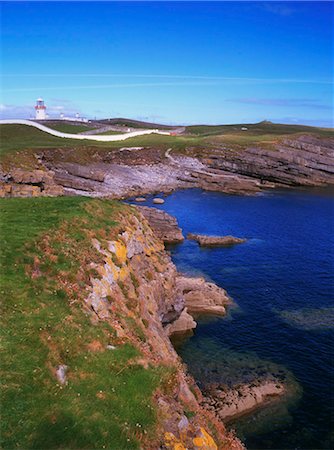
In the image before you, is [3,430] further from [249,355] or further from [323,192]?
[323,192]

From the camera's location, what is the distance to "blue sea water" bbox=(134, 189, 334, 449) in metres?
28.4

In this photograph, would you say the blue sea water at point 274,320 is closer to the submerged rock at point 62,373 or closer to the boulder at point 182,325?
the boulder at point 182,325

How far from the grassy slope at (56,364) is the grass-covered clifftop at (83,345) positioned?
0.14 feet

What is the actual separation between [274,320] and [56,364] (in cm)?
3088

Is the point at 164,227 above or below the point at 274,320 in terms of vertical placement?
above

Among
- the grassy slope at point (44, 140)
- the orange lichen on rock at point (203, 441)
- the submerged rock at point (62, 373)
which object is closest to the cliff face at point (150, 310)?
the orange lichen on rock at point (203, 441)

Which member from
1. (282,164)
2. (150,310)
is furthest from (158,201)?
(150,310)

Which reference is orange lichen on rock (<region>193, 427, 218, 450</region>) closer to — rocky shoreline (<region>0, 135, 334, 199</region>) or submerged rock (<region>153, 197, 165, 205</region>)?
submerged rock (<region>153, 197, 165, 205</region>)

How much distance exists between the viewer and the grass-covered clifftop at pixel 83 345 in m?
14.6

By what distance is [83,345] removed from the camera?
18672 mm

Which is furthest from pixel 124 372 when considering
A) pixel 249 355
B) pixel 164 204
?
pixel 164 204

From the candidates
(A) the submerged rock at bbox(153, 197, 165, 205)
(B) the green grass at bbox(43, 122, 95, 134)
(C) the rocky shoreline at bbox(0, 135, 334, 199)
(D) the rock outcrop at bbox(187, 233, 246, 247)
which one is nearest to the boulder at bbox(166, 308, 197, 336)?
(D) the rock outcrop at bbox(187, 233, 246, 247)

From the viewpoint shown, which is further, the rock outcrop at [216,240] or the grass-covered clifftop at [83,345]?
the rock outcrop at [216,240]

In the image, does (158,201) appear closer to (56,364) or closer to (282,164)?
(282,164)
